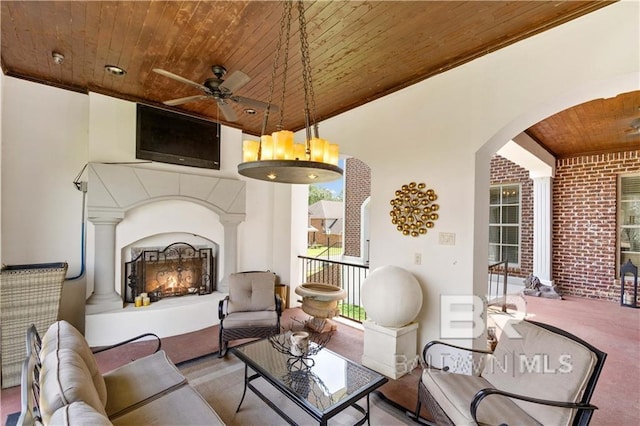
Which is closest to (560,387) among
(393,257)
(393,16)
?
(393,257)

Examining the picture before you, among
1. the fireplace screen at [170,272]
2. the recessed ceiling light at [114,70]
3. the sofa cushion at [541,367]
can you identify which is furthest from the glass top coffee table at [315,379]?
the recessed ceiling light at [114,70]

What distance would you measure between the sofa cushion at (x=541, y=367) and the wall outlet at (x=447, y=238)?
2.99 ft

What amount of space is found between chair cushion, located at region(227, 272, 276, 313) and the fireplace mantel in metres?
1.40

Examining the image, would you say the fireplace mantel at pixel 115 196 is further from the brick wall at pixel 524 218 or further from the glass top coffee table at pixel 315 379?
the brick wall at pixel 524 218

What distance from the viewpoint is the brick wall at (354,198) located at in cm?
891

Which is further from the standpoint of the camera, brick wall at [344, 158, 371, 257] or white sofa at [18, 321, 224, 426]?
brick wall at [344, 158, 371, 257]

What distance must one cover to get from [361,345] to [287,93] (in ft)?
10.9

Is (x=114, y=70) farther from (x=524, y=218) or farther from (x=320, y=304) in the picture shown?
(x=524, y=218)

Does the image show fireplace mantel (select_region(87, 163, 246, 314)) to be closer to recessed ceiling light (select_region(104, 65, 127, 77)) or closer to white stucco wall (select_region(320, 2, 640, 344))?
recessed ceiling light (select_region(104, 65, 127, 77))

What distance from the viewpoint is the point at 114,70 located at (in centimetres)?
317

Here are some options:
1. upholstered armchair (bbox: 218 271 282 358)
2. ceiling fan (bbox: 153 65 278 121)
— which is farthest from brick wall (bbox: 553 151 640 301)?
ceiling fan (bbox: 153 65 278 121)

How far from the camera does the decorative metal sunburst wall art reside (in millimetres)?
3174

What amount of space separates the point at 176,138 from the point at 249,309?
8.55ft

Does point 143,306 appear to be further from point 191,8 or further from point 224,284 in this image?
point 191,8
